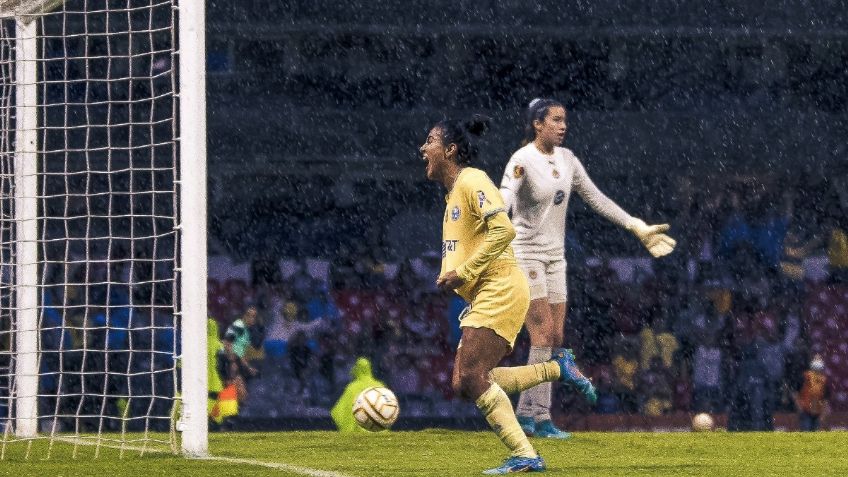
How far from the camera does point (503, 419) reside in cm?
735

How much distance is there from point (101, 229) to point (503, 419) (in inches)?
501

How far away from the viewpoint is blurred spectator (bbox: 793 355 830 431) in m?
18.5

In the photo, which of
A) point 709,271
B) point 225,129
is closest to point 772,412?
point 709,271

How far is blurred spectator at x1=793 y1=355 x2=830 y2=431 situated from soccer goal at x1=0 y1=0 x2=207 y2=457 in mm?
7057

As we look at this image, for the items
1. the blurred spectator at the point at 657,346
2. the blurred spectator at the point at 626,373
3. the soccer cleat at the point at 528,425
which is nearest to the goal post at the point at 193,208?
the soccer cleat at the point at 528,425

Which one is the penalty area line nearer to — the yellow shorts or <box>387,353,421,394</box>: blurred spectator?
the yellow shorts

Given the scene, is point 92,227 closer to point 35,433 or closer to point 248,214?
point 248,214

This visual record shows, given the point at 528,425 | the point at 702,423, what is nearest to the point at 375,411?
the point at 528,425

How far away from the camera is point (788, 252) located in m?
20.1

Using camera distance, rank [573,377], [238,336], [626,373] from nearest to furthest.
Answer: [573,377]
[238,336]
[626,373]

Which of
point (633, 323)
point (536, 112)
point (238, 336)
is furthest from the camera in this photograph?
point (633, 323)

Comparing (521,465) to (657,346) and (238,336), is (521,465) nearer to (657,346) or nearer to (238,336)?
(238,336)

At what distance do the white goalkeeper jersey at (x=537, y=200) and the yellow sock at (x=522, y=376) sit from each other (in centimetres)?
159

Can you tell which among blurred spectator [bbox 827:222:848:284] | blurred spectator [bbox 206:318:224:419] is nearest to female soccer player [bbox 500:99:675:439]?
blurred spectator [bbox 206:318:224:419]
